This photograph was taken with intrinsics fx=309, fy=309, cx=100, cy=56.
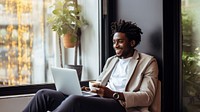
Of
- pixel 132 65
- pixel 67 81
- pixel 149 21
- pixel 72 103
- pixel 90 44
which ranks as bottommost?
pixel 72 103

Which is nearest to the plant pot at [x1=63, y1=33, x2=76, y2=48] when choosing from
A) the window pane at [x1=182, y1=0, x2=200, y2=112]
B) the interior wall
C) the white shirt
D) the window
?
the window

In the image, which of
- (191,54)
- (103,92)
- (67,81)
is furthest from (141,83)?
(67,81)

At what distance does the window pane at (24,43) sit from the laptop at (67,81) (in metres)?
0.70

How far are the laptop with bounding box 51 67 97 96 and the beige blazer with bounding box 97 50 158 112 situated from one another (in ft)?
1.15

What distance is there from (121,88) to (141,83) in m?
0.19

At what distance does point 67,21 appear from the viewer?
3.27 meters

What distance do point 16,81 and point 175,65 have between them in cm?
158

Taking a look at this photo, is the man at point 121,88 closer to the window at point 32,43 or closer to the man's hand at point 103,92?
the man's hand at point 103,92

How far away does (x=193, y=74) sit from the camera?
7.98 feet

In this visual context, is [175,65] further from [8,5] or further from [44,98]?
[8,5]

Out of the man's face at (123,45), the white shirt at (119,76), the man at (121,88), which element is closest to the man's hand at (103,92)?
the man at (121,88)

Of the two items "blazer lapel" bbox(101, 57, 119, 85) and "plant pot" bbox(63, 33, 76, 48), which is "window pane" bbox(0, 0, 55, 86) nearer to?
"plant pot" bbox(63, 33, 76, 48)

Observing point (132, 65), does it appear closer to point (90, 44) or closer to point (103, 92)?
point (103, 92)

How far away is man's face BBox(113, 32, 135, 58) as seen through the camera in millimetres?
2566
